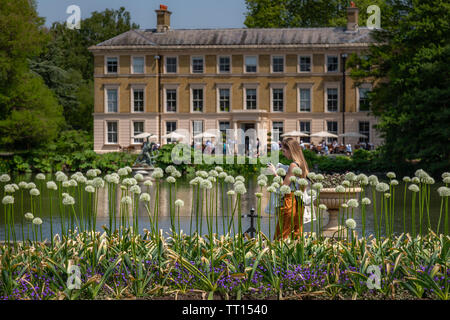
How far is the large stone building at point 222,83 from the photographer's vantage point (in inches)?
2014

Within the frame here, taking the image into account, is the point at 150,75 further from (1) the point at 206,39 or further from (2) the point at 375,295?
(2) the point at 375,295

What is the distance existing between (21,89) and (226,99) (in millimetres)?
22118

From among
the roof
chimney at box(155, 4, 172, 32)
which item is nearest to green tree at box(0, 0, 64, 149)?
the roof

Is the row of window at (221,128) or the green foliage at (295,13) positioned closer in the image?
the row of window at (221,128)

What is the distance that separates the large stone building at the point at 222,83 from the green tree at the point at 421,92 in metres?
22.5

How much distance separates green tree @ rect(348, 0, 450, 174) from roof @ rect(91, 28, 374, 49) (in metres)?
22.3

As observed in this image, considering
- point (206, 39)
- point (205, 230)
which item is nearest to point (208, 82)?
point (206, 39)

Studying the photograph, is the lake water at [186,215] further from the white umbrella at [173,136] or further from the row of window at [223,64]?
the row of window at [223,64]

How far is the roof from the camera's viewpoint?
167ft

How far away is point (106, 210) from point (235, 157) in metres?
16.2

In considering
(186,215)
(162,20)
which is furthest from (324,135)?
(186,215)

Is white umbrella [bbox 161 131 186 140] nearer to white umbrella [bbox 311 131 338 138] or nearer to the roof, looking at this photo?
the roof

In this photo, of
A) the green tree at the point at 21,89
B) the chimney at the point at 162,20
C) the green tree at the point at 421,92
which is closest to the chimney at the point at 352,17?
the chimney at the point at 162,20

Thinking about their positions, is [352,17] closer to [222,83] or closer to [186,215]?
[222,83]
